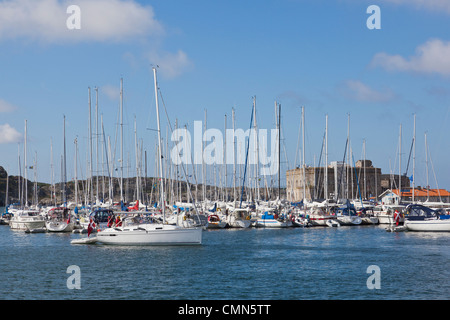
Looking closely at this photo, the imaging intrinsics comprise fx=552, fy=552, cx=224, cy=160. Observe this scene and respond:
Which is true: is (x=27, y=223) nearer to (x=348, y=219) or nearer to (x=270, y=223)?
(x=270, y=223)

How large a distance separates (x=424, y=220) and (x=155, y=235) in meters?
29.0

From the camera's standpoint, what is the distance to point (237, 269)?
3144cm

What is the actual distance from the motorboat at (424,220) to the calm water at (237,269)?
5192 mm

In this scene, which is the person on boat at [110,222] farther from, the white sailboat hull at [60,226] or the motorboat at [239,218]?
the motorboat at [239,218]

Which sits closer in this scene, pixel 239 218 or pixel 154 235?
pixel 154 235

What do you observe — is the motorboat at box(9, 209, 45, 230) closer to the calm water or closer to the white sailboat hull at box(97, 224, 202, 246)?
the calm water

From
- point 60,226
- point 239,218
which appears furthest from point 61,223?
point 239,218

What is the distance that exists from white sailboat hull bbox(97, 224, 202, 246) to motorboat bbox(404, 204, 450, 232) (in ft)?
81.6

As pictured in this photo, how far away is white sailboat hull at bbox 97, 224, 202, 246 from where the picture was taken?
132ft

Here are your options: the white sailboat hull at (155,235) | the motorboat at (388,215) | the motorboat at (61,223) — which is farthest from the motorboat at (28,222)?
the motorboat at (388,215)

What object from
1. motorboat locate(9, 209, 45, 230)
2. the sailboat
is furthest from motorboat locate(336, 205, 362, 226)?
motorboat locate(9, 209, 45, 230)

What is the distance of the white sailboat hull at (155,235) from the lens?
40.1m
